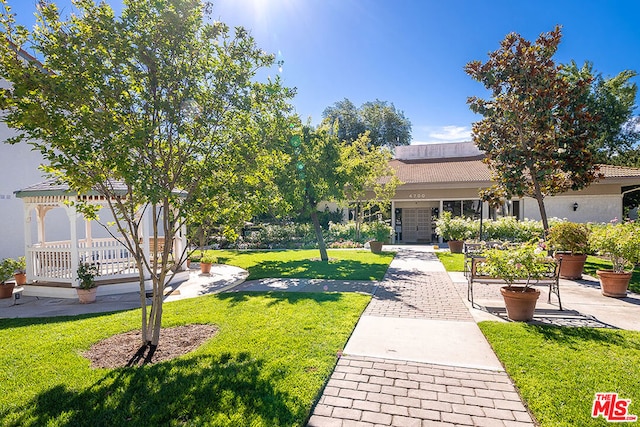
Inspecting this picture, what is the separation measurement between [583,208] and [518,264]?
1623 cm

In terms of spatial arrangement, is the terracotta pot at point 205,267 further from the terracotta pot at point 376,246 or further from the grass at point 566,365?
the grass at point 566,365

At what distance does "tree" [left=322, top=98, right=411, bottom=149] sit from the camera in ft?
130

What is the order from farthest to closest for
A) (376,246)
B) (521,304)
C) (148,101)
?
(376,246) < (521,304) < (148,101)

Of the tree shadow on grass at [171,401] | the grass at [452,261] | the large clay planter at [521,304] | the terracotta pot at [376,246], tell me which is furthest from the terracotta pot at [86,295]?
the terracotta pot at [376,246]

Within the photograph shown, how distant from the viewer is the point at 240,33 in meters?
4.67

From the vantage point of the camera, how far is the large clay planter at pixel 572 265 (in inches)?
363

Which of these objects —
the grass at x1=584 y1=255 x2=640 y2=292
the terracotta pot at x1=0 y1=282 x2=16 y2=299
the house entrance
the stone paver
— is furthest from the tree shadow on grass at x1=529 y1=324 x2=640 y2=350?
the house entrance

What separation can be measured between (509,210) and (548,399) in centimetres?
1844

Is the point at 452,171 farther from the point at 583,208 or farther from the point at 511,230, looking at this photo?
the point at 511,230

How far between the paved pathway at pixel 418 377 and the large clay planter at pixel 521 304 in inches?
26.6

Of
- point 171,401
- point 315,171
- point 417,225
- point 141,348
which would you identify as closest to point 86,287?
point 141,348

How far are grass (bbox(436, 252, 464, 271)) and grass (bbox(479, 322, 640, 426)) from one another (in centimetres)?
568

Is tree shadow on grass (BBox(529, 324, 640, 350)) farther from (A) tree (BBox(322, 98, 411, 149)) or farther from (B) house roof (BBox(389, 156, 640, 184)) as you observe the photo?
(A) tree (BBox(322, 98, 411, 149))

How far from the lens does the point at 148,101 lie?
4234 mm
